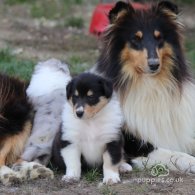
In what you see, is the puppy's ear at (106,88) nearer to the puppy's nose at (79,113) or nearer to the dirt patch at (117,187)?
the puppy's nose at (79,113)

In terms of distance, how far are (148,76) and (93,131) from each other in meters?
0.79

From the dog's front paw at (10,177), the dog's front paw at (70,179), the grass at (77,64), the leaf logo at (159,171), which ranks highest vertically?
the dog's front paw at (70,179)

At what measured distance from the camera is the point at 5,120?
17.3 ft

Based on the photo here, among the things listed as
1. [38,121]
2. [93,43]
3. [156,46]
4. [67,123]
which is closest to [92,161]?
[67,123]

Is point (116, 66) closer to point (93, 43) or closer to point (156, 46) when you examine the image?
point (156, 46)

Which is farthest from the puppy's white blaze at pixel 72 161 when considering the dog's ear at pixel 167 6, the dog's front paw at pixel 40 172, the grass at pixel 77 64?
the grass at pixel 77 64

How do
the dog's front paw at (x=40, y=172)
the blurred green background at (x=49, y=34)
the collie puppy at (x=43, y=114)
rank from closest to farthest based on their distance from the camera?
the dog's front paw at (x=40, y=172), the collie puppy at (x=43, y=114), the blurred green background at (x=49, y=34)

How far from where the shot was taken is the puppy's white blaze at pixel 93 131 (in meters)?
4.78

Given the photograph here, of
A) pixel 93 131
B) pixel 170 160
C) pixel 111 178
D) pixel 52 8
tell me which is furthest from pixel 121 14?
pixel 52 8

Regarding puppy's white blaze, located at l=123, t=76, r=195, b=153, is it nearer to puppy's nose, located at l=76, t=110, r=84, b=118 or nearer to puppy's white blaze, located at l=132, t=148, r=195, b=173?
puppy's white blaze, located at l=132, t=148, r=195, b=173

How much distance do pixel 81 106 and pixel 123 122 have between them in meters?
0.72

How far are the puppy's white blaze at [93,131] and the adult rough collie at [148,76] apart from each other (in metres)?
0.50

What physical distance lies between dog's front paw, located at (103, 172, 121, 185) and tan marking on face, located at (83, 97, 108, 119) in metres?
0.46

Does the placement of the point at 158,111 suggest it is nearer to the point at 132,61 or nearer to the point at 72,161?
the point at 132,61
